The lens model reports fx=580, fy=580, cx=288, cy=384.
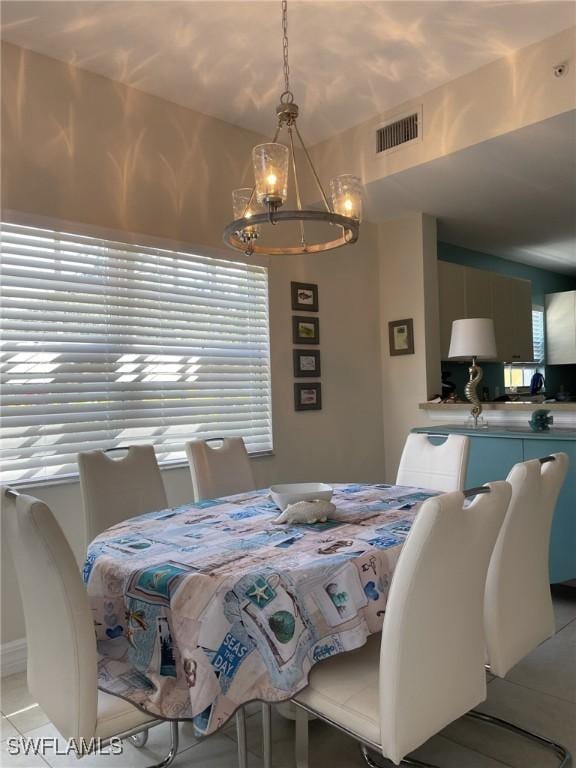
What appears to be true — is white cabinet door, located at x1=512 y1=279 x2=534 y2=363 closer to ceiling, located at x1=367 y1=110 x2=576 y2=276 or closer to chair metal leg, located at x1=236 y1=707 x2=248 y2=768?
ceiling, located at x1=367 y1=110 x2=576 y2=276

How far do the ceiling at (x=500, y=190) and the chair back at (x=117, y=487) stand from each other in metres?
2.38

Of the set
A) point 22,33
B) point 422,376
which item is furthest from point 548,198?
point 22,33

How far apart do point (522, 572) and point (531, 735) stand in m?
0.63

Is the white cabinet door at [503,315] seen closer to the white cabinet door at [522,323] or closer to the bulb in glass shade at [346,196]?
the white cabinet door at [522,323]

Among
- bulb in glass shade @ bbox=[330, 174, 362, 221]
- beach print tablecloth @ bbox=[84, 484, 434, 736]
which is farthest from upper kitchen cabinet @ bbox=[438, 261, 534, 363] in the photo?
beach print tablecloth @ bbox=[84, 484, 434, 736]

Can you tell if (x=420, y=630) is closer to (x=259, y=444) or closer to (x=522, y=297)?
(x=259, y=444)

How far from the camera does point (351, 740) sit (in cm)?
208

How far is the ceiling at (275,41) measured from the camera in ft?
8.87

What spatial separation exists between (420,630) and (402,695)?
151mm

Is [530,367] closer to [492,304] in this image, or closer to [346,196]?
[492,304]

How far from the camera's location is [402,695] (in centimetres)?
136

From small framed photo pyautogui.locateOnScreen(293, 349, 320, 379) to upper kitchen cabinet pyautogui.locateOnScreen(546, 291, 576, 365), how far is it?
13.9ft

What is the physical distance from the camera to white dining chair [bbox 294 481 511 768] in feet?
4.50

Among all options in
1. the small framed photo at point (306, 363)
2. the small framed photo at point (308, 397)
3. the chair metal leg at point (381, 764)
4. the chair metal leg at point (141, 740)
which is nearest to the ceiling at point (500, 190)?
the small framed photo at point (306, 363)
